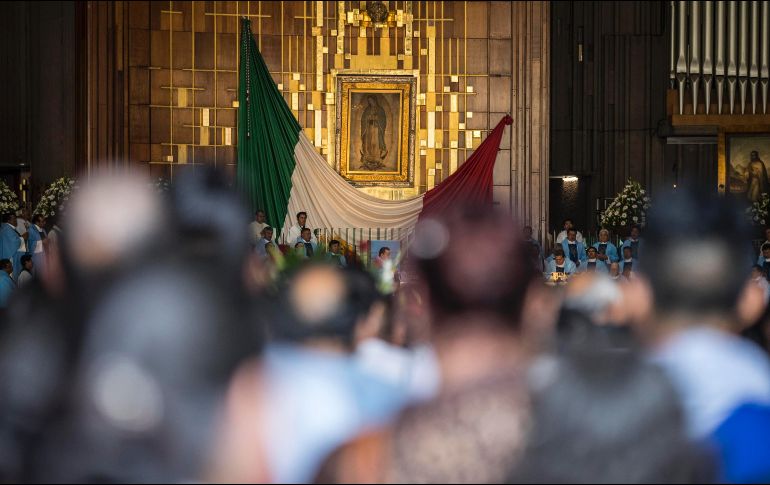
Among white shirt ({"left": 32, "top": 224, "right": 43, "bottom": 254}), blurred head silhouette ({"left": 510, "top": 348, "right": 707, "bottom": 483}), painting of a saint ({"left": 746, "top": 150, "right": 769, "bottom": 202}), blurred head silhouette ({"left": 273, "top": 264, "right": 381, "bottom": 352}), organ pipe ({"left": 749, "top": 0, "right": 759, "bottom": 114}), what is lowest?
white shirt ({"left": 32, "top": 224, "right": 43, "bottom": 254})

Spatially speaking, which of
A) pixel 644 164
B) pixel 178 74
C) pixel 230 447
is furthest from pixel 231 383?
pixel 644 164

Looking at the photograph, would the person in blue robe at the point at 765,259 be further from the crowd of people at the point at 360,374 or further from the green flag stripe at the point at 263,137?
the crowd of people at the point at 360,374

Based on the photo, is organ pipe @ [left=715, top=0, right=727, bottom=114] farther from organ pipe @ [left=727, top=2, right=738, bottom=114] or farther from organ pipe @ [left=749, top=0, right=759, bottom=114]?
organ pipe @ [left=749, top=0, right=759, bottom=114]

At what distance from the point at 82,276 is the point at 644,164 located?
1691 centimetres

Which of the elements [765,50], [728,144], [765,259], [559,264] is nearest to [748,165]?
[728,144]

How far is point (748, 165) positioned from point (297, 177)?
7.60 meters

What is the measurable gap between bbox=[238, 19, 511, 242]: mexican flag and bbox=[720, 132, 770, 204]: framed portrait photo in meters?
4.01

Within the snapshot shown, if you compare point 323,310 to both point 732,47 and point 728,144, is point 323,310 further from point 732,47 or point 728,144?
point 732,47

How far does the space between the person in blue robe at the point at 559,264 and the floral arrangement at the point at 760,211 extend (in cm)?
365

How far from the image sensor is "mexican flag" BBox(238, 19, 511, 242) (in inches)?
632

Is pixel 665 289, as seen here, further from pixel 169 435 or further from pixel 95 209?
pixel 95 209

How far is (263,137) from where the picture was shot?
16.3 metres

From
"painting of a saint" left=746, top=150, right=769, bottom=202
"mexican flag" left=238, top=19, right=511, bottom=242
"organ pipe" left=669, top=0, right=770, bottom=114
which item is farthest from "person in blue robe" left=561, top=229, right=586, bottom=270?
"organ pipe" left=669, top=0, right=770, bottom=114

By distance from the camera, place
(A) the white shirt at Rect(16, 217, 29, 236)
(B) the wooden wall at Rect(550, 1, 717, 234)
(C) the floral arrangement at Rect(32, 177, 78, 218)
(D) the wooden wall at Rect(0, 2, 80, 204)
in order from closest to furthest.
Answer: (A) the white shirt at Rect(16, 217, 29, 236)
(C) the floral arrangement at Rect(32, 177, 78, 218)
(D) the wooden wall at Rect(0, 2, 80, 204)
(B) the wooden wall at Rect(550, 1, 717, 234)
